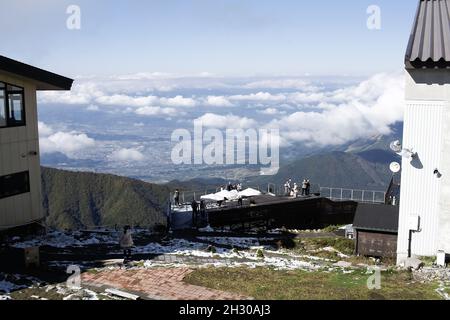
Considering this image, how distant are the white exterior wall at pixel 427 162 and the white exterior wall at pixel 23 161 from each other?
695 inches

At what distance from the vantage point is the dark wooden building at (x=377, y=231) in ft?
76.9

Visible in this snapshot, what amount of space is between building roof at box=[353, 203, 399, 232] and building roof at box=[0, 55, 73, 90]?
53.5 ft

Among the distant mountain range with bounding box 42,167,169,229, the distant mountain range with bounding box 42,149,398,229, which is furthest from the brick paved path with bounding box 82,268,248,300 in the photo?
the distant mountain range with bounding box 42,167,169,229

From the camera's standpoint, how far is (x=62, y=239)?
81.0 ft

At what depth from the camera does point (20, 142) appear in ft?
Answer: 79.7

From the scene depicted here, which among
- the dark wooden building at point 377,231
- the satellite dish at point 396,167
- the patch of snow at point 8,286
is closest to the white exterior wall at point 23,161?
the patch of snow at point 8,286

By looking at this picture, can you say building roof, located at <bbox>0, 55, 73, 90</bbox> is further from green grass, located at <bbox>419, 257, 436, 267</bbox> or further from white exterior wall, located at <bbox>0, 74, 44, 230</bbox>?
green grass, located at <bbox>419, 257, 436, 267</bbox>

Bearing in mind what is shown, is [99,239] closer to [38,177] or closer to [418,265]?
[38,177]

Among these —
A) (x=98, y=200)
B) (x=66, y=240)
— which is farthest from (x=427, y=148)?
(x=98, y=200)

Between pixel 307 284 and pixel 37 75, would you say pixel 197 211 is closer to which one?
pixel 37 75

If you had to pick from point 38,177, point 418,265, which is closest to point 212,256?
point 418,265

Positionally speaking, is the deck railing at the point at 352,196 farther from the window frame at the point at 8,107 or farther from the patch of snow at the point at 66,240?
the window frame at the point at 8,107

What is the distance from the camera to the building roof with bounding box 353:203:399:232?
77.6 ft
